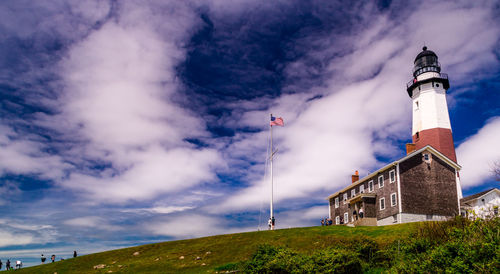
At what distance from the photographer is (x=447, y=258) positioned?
12016 mm

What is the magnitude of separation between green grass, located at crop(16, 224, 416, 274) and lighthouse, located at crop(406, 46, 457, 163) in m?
23.2

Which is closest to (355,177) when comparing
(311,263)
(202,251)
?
(202,251)

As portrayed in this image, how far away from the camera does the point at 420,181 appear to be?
144ft

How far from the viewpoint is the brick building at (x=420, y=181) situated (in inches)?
1693

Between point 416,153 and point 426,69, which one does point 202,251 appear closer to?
point 416,153

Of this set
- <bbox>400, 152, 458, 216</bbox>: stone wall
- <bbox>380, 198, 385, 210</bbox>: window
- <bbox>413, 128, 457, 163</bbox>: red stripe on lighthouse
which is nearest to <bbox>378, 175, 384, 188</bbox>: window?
<bbox>380, 198, 385, 210</bbox>: window

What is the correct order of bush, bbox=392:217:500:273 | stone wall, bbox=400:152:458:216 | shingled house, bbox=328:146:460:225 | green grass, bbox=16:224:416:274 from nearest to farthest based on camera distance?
bush, bbox=392:217:500:273 < green grass, bbox=16:224:416:274 < shingled house, bbox=328:146:460:225 < stone wall, bbox=400:152:458:216

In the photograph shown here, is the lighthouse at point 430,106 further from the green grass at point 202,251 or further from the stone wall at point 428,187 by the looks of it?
the green grass at point 202,251

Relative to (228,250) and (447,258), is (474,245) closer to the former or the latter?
(447,258)

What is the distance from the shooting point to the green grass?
29.8 meters

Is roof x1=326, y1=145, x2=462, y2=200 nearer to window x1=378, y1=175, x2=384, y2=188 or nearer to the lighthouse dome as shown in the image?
window x1=378, y1=175, x2=384, y2=188

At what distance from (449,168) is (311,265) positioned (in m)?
38.1

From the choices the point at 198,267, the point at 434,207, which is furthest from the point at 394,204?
the point at 198,267

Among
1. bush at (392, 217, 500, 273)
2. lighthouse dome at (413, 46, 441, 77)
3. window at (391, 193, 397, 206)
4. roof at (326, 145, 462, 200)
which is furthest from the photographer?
lighthouse dome at (413, 46, 441, 77)
